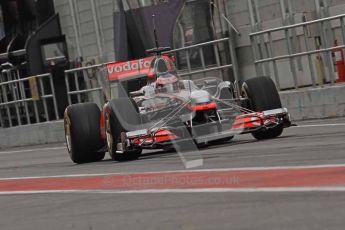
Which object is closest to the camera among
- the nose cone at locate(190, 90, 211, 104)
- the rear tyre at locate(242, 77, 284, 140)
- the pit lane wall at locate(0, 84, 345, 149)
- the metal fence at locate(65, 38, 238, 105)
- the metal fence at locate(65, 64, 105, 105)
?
the nose cone at locate(190, 90, 211, 104)

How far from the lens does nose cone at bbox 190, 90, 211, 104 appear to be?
13.4 m

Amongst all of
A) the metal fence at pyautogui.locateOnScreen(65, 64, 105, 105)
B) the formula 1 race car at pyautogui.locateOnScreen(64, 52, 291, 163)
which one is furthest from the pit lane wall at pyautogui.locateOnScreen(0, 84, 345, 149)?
the metal fence at pyautogui.locateOnScreen(65, 64, 105, 105)

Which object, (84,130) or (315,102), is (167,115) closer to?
(84,130)

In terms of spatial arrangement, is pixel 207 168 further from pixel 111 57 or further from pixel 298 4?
pixel 111 57

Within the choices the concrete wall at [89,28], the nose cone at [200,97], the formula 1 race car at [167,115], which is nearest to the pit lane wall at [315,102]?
the formula 1 race car at [167,115]

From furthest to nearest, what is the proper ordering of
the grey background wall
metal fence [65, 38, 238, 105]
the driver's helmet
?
the grey background wall → metal fence [65, 38, 238, 105] → the driver's helmet

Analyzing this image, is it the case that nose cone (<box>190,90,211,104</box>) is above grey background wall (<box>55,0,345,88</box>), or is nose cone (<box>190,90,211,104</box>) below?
below

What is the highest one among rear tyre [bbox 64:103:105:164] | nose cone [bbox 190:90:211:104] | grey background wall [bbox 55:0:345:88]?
grey background wall [bbox 55:0:345:88]

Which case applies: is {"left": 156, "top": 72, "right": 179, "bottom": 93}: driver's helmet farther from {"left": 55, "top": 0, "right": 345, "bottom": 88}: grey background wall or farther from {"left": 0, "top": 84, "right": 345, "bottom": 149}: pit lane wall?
{"left": 55, "top": 0, "right": 345, "bottom": 88}: grey background wall

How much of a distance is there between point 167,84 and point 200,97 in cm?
101

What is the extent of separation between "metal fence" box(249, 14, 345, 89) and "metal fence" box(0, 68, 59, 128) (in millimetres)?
6751

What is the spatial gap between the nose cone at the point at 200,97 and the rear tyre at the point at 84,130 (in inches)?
80.9

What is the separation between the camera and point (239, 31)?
25422 mm

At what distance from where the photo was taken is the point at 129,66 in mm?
15211
